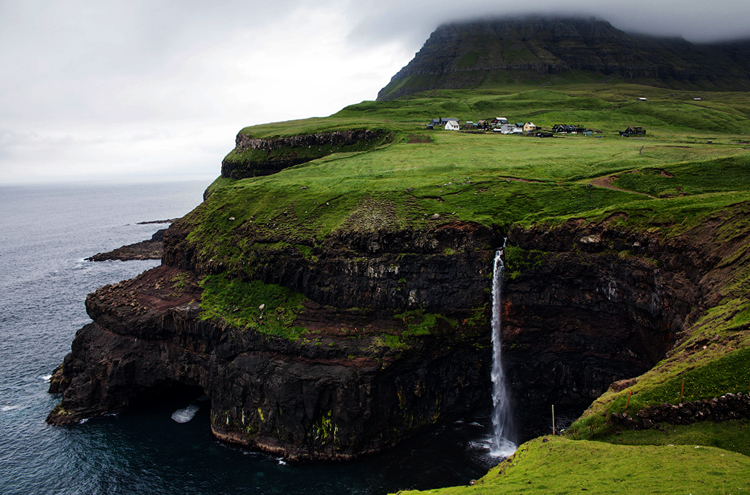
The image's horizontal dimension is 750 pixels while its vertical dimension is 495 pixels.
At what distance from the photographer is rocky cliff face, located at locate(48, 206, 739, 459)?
4819 cm

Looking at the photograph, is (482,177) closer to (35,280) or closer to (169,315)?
(169,315)

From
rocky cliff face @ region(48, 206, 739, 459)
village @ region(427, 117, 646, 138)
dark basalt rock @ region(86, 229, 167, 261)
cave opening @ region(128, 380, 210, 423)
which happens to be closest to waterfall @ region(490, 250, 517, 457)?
rocky cliff face @ region(48, 206, 739, 459)

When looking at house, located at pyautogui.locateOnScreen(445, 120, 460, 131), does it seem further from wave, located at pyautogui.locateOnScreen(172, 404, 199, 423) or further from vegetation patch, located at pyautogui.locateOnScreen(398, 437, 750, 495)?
vegetation patch, located at pyautogui.locateOnScreen(398, 437, 750, 495)

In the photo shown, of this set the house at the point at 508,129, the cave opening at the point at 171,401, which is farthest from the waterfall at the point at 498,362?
the house at the point at 508,129

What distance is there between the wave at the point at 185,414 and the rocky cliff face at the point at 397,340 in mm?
4203

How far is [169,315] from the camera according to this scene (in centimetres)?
5916

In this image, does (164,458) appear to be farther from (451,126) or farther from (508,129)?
(508,129)

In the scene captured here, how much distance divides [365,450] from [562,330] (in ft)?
88.7

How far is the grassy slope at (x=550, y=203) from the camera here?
28500mm

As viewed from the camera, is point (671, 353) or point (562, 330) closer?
point (671, 353)

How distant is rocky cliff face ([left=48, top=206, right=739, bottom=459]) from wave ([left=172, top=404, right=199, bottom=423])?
4203mm

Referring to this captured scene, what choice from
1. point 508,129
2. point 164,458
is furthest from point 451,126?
point 164,458

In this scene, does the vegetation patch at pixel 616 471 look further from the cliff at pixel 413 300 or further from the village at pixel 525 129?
the village at pixel 525 129

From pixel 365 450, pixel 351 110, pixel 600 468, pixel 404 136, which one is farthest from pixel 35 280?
pixel 600 468
